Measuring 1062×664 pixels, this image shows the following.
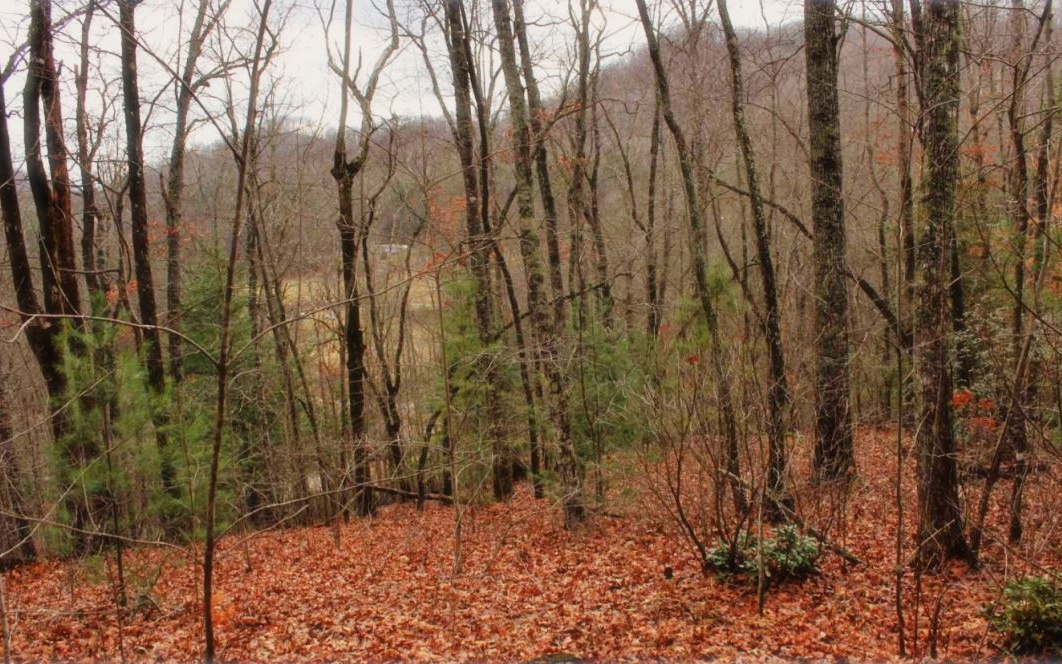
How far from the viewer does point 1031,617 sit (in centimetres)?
462

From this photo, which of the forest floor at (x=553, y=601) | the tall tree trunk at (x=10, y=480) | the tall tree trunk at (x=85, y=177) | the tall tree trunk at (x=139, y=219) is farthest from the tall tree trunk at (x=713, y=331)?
the tall tree trunk at (x=85, y=177)

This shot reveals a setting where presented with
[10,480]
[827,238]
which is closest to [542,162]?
[827,238]

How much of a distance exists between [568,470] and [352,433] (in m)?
4.40

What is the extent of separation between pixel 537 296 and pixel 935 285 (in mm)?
4794

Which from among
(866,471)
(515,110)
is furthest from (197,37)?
(866,471)

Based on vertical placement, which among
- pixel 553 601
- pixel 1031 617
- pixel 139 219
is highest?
pixel 139 219

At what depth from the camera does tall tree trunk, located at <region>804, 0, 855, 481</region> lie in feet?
26.3

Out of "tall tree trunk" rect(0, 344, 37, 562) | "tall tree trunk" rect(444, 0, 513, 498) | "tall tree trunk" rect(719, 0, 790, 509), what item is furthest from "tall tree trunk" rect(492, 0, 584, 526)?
"tall tree trunk" rect(0, 344, 37, 562)

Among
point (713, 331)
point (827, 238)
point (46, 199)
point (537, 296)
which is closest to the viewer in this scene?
point (713, 331)

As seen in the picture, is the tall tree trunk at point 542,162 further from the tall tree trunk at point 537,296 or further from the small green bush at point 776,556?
the small green bush at point 776,556

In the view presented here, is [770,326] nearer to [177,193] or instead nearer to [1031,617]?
[1031,617]

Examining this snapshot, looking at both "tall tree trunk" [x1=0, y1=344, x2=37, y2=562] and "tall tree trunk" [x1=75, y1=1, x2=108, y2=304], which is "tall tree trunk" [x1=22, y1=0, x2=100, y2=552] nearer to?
"tall tree trunk" [x1=0, y1=344, x2=37, y2=562]

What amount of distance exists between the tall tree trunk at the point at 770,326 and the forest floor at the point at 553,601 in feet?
2.38

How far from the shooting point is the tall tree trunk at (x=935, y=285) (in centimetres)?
575
